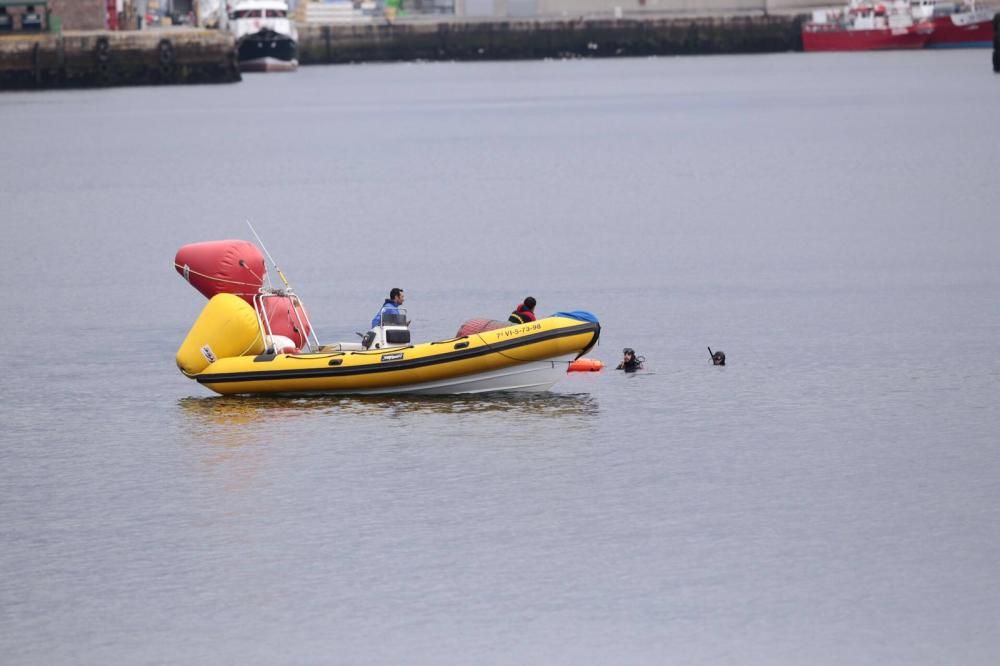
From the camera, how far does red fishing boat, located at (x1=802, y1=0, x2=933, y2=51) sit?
5935 inches

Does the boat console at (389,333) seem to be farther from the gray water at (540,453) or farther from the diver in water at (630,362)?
the diver in water at (630,362)

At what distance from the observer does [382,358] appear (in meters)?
25.4

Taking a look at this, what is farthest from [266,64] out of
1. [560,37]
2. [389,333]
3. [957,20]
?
[389,333]

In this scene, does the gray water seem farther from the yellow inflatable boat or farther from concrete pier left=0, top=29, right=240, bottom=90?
concrete pier left=0, top=29, right=240, bottom=90

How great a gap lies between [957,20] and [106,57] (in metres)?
74.2

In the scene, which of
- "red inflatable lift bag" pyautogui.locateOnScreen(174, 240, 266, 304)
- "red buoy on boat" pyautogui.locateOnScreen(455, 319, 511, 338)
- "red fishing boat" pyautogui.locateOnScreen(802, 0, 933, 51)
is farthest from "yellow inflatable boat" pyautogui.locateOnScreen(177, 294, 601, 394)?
"red fishing boat" pyautogui.locateOnScreen(802, 0, 933, 51)

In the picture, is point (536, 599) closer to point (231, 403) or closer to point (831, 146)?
point (231, 403)

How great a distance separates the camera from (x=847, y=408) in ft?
85.7

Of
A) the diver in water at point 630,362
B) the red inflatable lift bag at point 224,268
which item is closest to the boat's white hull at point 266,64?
the red inflatable lift bag at point 224,268

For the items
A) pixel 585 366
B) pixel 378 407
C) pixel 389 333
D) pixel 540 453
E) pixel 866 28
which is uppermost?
pixel 866 28

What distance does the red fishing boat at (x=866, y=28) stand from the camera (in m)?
151

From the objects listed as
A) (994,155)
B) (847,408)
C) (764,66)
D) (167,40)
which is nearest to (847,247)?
(847,408)

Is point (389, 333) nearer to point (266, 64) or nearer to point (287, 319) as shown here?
point (287, 319)

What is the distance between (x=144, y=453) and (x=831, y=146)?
57.9 metres
